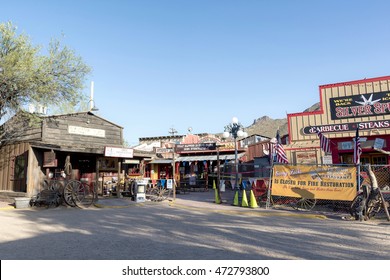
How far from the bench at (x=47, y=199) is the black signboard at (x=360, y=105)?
52.8 feet

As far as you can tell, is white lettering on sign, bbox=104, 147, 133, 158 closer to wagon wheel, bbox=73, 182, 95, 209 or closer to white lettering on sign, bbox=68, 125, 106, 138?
wagon wheel, bbox=73, 182, 95, 209

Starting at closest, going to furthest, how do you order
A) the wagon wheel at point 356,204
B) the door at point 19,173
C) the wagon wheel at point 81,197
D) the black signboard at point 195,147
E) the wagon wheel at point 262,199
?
the wagon wheel at point 356,204 < the wagon wheel at point 262,199 < the wagon wheel at point 81,197 < the door at point 19,173 < the black signboard at point 195,147

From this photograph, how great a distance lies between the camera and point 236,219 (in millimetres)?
10828

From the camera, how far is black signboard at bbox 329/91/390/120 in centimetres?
1711

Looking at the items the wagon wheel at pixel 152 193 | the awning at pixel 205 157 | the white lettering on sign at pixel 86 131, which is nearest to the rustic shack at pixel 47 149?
the white lettering on sign at pixel 86 131

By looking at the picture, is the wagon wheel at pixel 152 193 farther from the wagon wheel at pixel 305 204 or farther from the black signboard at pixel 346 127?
the black signboard at pixel 346 127

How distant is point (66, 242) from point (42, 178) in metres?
10.4

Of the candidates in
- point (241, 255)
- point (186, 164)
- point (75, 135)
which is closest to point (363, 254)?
point (241, 255)

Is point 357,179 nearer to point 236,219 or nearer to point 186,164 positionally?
point 236,219

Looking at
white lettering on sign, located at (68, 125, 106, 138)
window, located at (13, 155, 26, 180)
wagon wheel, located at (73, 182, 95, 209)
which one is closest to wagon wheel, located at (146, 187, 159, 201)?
wagon wheel, located at (73, 182, 95, 209)

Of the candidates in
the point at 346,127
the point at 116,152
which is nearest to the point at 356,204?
the point at 346,127

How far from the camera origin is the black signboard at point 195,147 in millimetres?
31422

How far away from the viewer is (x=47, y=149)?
1567 centimetres

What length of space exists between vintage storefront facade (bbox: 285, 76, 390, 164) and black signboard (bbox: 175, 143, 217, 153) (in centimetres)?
1303
